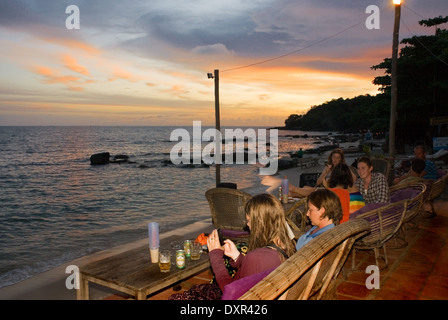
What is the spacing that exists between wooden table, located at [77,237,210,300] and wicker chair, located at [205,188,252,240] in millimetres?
1142

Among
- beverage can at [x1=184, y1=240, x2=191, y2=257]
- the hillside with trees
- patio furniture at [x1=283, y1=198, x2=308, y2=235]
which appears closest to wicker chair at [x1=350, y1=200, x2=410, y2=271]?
patio furniture at [x1=283, y1=198, x2=308, y2=235]

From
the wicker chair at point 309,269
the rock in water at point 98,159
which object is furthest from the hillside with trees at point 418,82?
the rock in water at point 98,159

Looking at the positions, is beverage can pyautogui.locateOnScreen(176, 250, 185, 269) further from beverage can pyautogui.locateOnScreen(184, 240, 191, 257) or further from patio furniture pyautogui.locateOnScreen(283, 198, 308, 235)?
patio furniture pyautogui.locateOnScreen(283, 198, 308, 235)

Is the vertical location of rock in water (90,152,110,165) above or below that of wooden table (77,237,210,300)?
below

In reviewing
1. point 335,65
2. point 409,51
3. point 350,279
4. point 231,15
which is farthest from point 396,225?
point 409,51

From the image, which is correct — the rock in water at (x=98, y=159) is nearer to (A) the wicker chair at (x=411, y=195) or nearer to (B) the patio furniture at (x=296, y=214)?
(B) the patio furniture at (x=296, y=214)

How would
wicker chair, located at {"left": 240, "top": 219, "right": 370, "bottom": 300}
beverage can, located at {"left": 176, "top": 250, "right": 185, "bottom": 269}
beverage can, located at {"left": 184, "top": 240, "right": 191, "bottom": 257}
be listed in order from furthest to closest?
beverage can, located at {"left": 184, "top": 240, "right": 191, "bottom": 257} < beverage can, located at {"left": 176, "top": 250, "right": 185, "bottom": 269} < wicker chair, located at {"left": 240, "top": 219, "right": 370, "bottom": 300}

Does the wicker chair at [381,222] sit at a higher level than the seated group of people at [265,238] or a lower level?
lower

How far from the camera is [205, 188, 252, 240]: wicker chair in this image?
4414 millimetres

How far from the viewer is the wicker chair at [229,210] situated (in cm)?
441

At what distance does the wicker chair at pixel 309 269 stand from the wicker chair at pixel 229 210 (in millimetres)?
2234

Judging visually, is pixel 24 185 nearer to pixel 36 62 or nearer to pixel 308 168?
pixel 36 62

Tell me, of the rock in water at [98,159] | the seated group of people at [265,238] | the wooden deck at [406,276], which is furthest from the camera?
the rock in water at [98,159]

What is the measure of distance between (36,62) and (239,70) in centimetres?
1034
